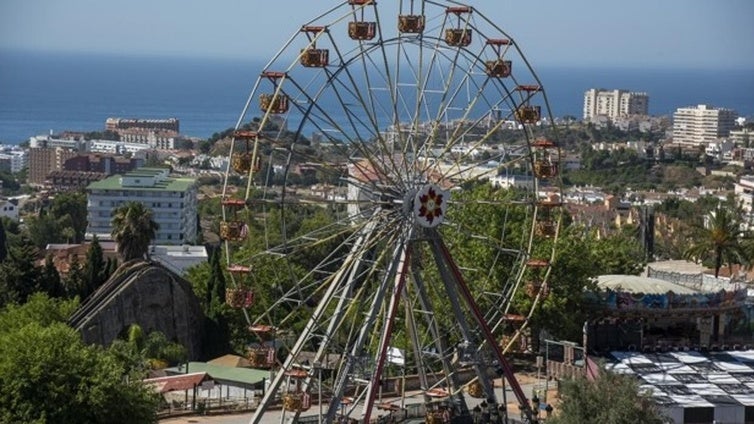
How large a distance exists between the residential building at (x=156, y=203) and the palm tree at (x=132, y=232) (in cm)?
4949

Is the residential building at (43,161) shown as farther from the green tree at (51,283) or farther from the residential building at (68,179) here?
the green tree at (51,283)

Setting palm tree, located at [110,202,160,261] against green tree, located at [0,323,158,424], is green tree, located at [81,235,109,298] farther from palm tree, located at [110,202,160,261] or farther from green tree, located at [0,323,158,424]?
green tree, located at [0,323,158,424]

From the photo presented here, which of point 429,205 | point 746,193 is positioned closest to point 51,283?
point 429,205

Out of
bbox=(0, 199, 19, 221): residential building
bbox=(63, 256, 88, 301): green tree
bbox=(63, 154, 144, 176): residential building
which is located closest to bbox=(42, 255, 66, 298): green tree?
bbox=(63, 256, 88, 301): green tree

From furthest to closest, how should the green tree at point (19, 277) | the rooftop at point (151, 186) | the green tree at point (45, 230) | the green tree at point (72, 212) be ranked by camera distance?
the green tree at point (72, 212), the rooftop at point (151, 186), the green tree at point (45, 230), the green tree at point (19, 277)

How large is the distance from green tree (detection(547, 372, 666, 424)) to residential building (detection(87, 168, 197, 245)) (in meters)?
72.2

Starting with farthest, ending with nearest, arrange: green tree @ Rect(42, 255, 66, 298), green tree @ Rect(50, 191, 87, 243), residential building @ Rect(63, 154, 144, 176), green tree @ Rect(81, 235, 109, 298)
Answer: residential building @ Rect(63, 154, 144, 176) < green tree @ Rect(50, 191, 87, 243) < green tree @ Rect(81, 235, 109, 298) < green tree @ Rect(42, 255, 66, 298)

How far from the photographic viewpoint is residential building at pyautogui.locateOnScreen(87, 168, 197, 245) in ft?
367

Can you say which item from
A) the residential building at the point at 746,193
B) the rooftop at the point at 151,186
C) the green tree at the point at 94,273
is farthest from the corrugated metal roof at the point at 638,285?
the residential building at the point at 746,193

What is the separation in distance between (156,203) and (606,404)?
7649 centimetres

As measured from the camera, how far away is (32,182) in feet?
614

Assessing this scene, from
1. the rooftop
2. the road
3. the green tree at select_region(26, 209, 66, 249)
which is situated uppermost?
the rooftop

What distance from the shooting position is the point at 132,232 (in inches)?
2313

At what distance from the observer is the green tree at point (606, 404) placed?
1489 inches
